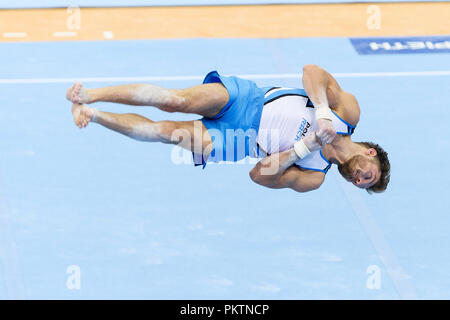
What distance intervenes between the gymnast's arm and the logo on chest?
0.16 m

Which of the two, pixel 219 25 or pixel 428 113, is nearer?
pixel 428 113

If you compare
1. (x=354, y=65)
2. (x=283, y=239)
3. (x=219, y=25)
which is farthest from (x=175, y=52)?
(x=283, y=239)

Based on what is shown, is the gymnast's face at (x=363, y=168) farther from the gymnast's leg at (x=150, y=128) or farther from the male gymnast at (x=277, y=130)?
the gymnast's leg at (x=150, y=128)

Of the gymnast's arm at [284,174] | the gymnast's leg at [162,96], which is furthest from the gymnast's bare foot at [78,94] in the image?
the gymnast's arm at [284,174]

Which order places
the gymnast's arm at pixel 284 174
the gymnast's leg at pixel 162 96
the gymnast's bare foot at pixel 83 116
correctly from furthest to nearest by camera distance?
the gymnast's arm at pixel 284 174 < the gymnast's leg at pixel 162 96 < the gymnast's bare foot at pixel 83 116

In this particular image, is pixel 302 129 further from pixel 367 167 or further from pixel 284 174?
pixel 367 167

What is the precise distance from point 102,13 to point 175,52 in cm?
128

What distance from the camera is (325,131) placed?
6.02 meters

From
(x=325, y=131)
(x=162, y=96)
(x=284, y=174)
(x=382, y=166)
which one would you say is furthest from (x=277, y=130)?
(x=162, y=96)

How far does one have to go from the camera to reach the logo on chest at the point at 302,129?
6457 millimetres

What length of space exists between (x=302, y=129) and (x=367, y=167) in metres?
0.53

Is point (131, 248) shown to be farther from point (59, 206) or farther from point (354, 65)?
point (354, 65)

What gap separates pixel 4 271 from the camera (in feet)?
22.2

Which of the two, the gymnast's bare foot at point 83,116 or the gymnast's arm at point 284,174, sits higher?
the gymnast's bare foot at point 83,116
